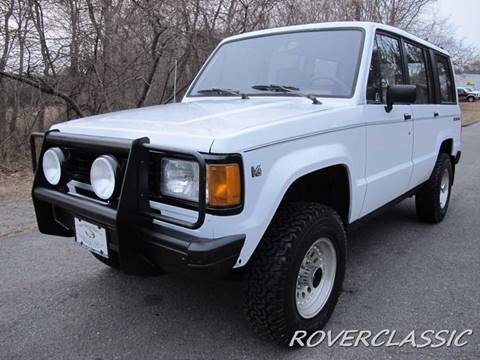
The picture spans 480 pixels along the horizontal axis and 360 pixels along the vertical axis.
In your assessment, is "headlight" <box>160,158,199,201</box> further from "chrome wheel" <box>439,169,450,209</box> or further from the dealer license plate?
"chrome wheel" <box>439,169,450,209</box>

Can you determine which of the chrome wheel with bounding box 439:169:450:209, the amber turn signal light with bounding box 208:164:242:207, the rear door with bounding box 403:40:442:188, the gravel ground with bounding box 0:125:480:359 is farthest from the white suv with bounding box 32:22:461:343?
the chrome wheel with bounding box 439:169:450:209

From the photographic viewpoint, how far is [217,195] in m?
2.07

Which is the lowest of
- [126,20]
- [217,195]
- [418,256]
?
[418,256]

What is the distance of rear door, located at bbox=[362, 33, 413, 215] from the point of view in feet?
10.4

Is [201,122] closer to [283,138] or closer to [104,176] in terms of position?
[283,138]

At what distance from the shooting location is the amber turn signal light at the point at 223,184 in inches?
80.6

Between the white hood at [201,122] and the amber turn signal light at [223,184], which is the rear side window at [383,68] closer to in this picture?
the white hood at [201,122]

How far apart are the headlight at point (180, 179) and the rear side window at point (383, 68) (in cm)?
162

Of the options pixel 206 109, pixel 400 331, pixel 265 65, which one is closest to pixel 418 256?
pixel 400 331

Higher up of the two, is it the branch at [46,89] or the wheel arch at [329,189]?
the branch at [46,89]

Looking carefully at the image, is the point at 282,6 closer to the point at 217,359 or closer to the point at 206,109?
the point at 206,109

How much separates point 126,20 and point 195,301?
6848 millimetres

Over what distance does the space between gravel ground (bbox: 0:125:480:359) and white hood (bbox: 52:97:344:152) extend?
44.9 inches

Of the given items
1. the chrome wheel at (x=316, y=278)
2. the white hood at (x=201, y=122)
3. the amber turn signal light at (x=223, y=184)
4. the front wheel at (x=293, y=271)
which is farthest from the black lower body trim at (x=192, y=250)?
the chrome wheel at (x=316, y=278)
